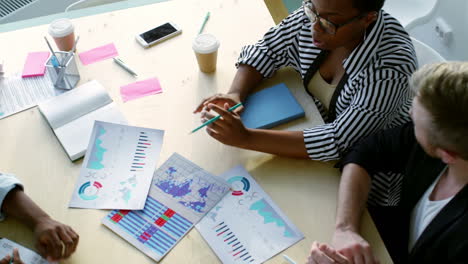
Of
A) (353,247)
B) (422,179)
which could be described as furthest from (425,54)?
(353,247)

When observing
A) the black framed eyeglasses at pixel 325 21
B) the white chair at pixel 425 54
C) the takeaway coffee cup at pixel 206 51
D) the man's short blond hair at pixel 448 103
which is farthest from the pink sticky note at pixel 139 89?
the white chair at pixel 425 54

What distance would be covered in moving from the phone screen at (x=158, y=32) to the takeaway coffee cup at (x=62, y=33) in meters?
0.24

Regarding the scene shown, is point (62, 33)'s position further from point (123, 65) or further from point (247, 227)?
point (247, 227)

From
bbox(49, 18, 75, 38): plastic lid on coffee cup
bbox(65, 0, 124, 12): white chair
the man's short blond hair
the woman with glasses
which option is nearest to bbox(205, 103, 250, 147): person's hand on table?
the woman with glasses

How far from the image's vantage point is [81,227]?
1.06 metres

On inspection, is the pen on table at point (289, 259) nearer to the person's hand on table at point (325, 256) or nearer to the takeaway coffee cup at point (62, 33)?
the person's hand on table at point (325, 256)

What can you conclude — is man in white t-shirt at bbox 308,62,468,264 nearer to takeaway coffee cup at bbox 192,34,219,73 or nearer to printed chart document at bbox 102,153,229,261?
printed chart document at bbox 102,153,229,261

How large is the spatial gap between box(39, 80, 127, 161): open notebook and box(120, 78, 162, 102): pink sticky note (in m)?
0.05

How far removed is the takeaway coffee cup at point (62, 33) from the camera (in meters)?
1.45

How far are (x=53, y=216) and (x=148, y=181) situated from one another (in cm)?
25

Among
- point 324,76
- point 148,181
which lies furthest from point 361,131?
point 148,181

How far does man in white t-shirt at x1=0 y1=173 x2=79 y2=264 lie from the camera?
1001 millimetres

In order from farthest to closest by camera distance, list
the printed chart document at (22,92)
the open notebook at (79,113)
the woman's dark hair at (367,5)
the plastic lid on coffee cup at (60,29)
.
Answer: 1. the plastic lid on coffee cup at (60,29)
2. the printed chart document at (22,92)
3. the open notebook at (79,113)
4. the woman's dark hair at (367,5)

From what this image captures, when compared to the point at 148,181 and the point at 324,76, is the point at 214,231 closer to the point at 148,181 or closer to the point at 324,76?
the point at 148,181
